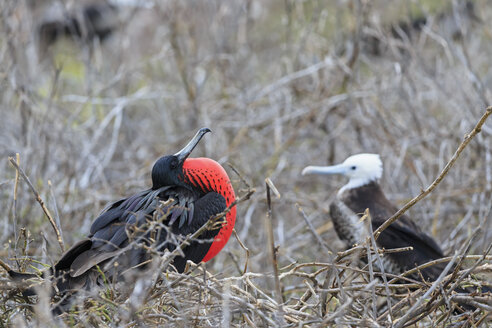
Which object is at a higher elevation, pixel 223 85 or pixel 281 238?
pixel 223 85

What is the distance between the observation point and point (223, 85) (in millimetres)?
3689

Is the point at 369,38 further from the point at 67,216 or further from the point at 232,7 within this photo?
the point at 67,216

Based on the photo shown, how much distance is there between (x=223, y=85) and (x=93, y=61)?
0.82 metres

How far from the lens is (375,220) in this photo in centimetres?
230

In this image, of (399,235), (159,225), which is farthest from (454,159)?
(399,235)

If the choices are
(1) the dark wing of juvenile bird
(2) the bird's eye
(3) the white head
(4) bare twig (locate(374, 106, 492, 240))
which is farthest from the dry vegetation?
(4) bare twig (locate(374, 106, 492, 240))

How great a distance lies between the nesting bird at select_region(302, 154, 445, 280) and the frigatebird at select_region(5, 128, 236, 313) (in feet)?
1.80

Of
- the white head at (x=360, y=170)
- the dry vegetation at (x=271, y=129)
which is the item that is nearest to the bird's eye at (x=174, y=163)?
the dry vegetation at (x=271, y=129)

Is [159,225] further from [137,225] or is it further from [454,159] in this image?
[454,159]

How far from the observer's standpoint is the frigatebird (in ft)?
5.18

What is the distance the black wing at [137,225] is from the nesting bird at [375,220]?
0.59m

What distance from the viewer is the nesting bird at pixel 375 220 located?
7.23 ft

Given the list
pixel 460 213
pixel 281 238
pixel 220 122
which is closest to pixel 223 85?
pixel 220 122

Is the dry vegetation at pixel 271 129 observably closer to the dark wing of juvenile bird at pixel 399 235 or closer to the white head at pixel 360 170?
the dark wing of juvenile bird at pixel 399 235
